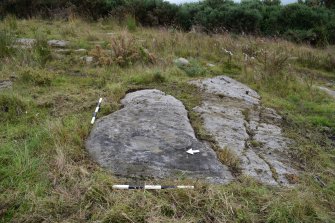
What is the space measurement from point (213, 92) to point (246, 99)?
1.57ft

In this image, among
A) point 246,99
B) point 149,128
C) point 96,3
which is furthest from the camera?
point 96,3

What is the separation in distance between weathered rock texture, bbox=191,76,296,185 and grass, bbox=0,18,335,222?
142 millimetres

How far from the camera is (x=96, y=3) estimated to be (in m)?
11.6

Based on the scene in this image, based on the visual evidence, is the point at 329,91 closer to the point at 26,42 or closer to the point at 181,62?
the point at 181,62

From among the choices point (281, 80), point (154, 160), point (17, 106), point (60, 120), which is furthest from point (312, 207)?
point (281, 80)

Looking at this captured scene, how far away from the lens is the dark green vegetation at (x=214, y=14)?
11055 millimetres

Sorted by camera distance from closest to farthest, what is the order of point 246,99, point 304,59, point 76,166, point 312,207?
point 312,207
point 76,166
point 246,99
point 304,59

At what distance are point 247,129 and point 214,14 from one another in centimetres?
779

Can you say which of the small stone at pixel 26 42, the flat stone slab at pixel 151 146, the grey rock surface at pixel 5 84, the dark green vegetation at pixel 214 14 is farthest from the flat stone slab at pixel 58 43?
the flat stone slab at pixel 151 146

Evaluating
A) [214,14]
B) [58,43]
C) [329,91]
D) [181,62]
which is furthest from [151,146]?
[214,14]

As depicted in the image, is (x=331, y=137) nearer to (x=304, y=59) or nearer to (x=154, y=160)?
(x=154, y=160)

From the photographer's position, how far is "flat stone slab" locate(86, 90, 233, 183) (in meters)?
3.15

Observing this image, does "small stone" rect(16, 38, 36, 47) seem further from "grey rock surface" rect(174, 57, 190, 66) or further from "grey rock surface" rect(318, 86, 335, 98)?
"grey rock surface" rect(318, 86, 335, 98)

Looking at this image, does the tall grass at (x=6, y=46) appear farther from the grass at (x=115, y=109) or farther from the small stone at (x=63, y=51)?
the small stone at (x=63, y=51)
